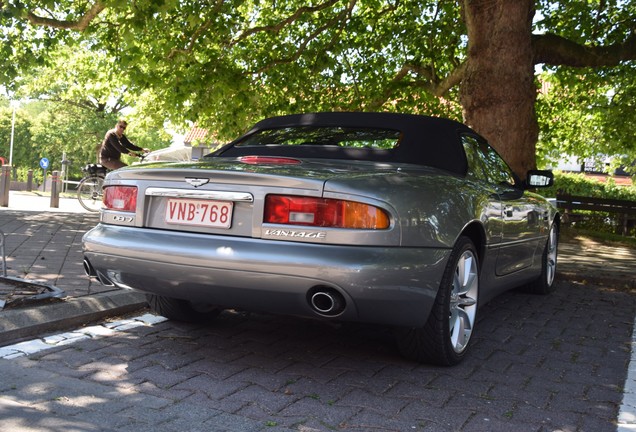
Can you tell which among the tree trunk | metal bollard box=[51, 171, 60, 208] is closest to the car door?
the tree trunk

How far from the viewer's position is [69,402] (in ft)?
10.6

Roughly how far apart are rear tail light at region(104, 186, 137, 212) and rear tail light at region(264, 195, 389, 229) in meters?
0.98

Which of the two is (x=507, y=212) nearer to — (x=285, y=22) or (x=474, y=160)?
(x=474, y=160)

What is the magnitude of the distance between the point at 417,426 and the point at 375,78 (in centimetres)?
1434

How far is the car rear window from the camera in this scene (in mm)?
4699

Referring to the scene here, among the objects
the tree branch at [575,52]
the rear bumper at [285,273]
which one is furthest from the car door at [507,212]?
the tree branch at [575,52]

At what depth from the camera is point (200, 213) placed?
3.87m

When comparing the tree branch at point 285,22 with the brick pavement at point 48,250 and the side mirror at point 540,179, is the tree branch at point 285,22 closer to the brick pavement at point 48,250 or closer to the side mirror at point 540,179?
the brick pavement at point 48,250

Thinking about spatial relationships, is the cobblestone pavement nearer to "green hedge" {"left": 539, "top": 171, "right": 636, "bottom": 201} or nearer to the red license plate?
the red license plate

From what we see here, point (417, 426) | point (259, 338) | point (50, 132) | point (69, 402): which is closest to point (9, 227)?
point (259, 338)

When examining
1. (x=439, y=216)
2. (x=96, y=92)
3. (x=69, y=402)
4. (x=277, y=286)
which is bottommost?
(x=69, y=402)

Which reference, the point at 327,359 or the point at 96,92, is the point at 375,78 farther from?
the point at 327,359

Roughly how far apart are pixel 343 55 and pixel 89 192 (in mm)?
6285

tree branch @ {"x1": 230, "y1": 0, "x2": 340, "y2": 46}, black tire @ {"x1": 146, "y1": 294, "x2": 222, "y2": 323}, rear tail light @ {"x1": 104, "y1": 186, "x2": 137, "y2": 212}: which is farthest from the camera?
tree branch @ {"x1": 230, "y1": 0, "x2": 340, "y2": 46}
